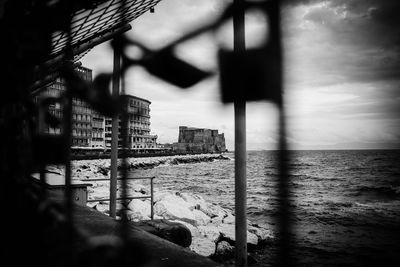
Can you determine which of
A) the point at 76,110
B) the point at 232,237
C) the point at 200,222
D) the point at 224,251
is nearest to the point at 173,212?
the point at 200,222

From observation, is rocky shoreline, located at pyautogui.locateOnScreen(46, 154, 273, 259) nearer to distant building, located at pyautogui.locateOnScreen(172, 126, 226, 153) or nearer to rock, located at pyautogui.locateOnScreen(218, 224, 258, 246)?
rock, located at pyautogui.locateOnScreen(218, 224, 258, 246)

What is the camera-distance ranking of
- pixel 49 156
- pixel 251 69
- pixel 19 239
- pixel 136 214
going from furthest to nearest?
pixel 136 214 → pixel 19 239 → pixel 49 156 → pixel 251 69

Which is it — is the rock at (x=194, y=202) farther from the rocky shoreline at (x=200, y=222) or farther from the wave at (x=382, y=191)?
the wave at (x=382, y=191)

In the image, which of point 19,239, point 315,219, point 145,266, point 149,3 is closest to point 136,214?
point 149,3

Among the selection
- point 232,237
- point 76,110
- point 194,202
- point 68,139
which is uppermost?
point 76,110

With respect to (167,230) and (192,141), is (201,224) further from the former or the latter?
(192,141)

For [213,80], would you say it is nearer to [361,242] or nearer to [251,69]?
[251,69]

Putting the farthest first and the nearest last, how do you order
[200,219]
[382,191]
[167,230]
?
1. [382,191]
2. [200,219]
3. [167,230]

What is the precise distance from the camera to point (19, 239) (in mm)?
1343

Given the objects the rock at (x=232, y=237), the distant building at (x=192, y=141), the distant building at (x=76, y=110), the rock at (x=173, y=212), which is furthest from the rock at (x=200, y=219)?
the distant building at (x=192, y=141)

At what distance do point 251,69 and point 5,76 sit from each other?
3.64 feet

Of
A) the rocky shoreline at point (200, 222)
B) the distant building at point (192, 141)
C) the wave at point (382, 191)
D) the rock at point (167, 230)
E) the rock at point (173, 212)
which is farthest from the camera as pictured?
the distant building at point (192, 141)

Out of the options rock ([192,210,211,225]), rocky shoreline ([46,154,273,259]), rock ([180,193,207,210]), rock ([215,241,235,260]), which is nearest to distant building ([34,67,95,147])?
rocky shoreline ([46,154,273,259])

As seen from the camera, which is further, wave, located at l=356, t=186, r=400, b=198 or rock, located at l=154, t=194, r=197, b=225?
wave, located at l=356, t=186, r=400, b=198
